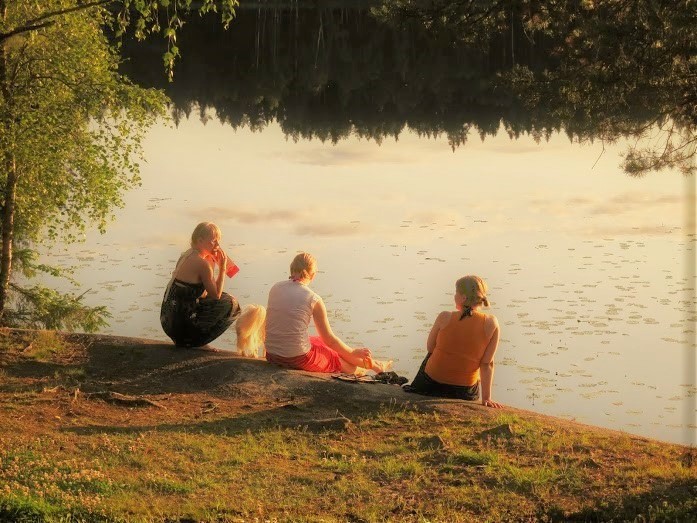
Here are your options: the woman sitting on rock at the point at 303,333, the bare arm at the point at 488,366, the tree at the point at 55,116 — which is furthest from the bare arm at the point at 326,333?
the tree at the point at 55,116

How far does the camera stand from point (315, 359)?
38.6ft

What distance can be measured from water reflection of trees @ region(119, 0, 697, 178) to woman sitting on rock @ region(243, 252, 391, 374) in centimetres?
466

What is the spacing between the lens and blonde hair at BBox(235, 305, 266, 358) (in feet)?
40.0

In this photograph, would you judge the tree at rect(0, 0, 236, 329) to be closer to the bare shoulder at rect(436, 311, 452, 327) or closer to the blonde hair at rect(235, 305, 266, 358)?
the blonde hair at rect(235, 305, 266, 358)

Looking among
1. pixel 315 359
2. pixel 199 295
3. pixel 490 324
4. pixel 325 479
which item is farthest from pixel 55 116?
pixel 325 479

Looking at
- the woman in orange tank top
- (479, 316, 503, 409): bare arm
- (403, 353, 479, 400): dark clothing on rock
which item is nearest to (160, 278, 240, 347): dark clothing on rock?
(403, 353, 479, 400): dark clothing on rock

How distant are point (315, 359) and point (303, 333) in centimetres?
41

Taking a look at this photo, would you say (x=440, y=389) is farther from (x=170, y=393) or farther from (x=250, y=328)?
(x=170, y=393)

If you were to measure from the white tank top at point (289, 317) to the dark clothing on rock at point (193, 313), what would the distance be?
754 millimetres

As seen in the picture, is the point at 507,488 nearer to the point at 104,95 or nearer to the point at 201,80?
the point at 104,95

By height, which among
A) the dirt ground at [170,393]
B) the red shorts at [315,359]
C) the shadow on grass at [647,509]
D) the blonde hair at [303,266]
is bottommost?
the shadow on grass at [647,509]

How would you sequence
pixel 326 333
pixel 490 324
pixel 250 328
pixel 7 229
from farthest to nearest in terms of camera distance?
1. pixel 7 229
2. pixel 250 328
3. pixel 326 333
4. pixel 490 324

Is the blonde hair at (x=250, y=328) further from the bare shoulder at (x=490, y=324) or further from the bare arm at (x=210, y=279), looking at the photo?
the bare shoulder at (x=490, y=324)

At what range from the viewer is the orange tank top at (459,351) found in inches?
411
